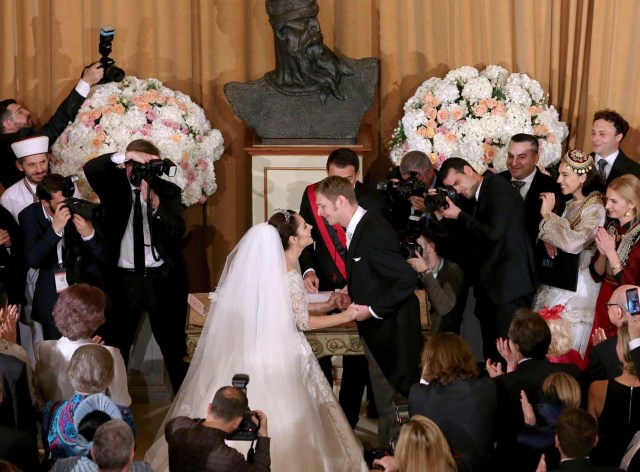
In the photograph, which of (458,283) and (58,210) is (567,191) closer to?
(458,283)

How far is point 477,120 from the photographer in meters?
7.55

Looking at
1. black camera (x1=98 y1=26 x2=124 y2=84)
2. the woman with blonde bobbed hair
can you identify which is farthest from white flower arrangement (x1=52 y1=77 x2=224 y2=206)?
the woman with blonde bobbed hair

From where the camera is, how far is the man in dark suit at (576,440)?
420 cm

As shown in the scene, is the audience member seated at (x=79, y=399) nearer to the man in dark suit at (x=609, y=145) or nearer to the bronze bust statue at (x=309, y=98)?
the bronze bust statue at (x=309, y=98)

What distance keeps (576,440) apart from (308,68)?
4.20 m

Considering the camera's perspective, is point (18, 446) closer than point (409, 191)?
Yes

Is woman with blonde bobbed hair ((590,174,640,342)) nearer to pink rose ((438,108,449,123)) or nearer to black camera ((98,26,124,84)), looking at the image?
pink rose ((438,108,449,123))

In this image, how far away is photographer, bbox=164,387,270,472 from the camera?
4242 mm

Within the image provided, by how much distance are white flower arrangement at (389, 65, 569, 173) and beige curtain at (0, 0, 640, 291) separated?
49 centimetres

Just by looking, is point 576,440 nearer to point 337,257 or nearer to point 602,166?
point 337,257

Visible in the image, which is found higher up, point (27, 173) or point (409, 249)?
point (27, 173)

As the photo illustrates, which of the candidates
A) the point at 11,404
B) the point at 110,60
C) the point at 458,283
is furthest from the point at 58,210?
the point at 458,283

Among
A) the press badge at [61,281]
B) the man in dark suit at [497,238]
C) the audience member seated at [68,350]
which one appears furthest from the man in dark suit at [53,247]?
the man in dark suit at [497,238]

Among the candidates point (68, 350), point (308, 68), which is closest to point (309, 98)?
point (308, 68)
